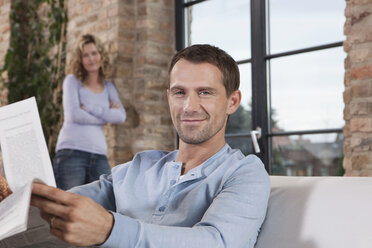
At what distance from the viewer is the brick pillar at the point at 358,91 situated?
97.0 inches

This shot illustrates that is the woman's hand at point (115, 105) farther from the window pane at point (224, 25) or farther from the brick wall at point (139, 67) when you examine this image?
the window pane at point (224, 25)

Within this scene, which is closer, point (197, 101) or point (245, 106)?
point (197, 101)

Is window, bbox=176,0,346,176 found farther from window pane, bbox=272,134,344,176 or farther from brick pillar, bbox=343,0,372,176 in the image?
brick pillar, bbox=343,0,372,176

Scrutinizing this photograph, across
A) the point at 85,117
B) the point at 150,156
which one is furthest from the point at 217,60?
the point at 85,117

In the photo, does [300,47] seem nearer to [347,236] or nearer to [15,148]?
[347,236]

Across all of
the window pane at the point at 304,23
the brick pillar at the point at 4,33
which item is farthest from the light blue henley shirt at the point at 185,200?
the brick pillar at the point at 4,33

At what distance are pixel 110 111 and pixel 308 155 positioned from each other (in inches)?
50.7

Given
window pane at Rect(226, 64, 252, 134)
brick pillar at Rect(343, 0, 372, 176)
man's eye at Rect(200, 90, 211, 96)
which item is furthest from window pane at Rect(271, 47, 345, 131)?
man's eye at Rect(200, 90, 211, 96)

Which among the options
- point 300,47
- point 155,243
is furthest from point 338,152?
point 155,243

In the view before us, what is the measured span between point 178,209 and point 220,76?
0.38 m

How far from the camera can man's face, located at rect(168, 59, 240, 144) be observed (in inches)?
53.7

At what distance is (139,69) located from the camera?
3.75 metres

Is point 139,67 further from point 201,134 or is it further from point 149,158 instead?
point 201,134

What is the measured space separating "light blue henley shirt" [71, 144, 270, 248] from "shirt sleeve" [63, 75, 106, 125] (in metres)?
1.75
